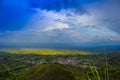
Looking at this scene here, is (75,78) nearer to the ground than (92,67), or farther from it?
nearer to the ground

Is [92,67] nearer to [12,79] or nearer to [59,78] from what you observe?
[12,79]

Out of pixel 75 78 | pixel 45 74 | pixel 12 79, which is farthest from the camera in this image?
pixel 45 74

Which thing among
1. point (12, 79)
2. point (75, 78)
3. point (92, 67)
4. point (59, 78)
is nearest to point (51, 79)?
point (59, 78)

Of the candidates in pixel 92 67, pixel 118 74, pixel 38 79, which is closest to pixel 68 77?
pixel 38 79

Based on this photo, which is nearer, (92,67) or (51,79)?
(92,67)

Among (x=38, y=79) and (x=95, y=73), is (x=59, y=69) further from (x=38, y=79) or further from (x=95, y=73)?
(x=95, y=73)

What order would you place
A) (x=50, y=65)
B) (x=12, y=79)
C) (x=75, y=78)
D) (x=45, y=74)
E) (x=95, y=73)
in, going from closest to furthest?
1. (x=95, y=73)
2. (x=12, y=79)
3. (x=75, y=78)
4. (x=45, y=74)
5. (x=50, y=65)
